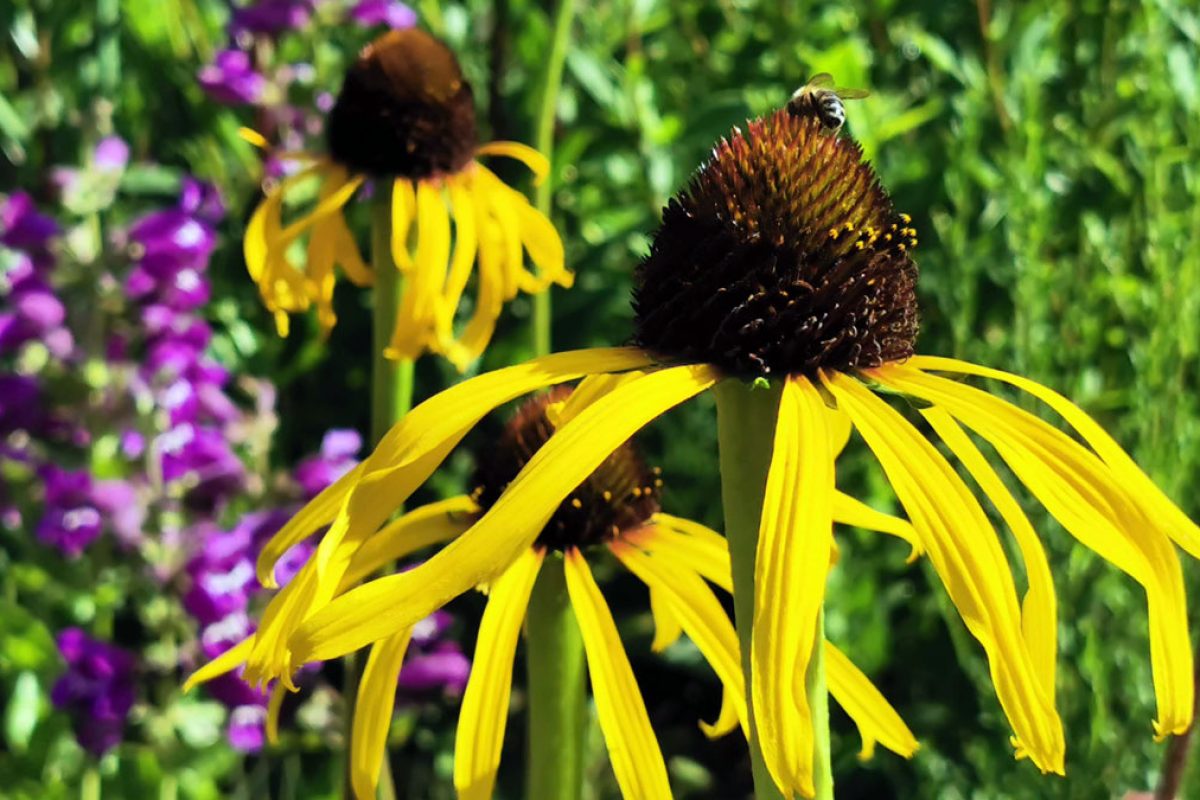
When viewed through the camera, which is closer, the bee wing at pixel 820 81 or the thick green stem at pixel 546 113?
the bee wing at pixel 820 81

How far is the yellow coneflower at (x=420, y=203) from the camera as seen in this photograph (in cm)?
107

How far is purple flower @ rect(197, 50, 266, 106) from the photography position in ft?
5.38

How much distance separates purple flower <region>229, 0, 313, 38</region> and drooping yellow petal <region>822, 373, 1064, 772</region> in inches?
51.8

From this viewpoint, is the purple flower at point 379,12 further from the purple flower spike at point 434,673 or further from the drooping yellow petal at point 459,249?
the purple flower spike at point 434,673

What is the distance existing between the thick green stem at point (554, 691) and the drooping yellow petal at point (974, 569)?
24 cm

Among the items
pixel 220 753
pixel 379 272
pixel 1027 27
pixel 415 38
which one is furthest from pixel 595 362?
pixel 1027 27

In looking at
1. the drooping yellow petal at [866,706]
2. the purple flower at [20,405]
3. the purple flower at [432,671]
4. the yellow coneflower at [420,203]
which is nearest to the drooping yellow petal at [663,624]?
the drooping yellow petal at [866,706]

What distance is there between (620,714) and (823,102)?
343 millimetres

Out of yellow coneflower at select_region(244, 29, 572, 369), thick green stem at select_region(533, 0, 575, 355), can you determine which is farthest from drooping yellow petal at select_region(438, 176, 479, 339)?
thick green stem at select_region(533, 0, 575, 355)

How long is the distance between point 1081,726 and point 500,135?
1099 mm

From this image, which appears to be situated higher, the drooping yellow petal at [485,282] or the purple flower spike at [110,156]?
the purple flower spike at [110,156]

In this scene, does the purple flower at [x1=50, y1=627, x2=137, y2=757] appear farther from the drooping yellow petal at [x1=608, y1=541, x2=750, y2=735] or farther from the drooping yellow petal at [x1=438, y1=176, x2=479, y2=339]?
the drooping yellow petal at [x1=608, y1=541, x2=750, y2=735]

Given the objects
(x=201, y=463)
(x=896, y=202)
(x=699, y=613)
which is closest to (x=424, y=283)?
(x=699, y=613)

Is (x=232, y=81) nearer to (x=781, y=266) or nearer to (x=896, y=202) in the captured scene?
(x=896, y=202)
